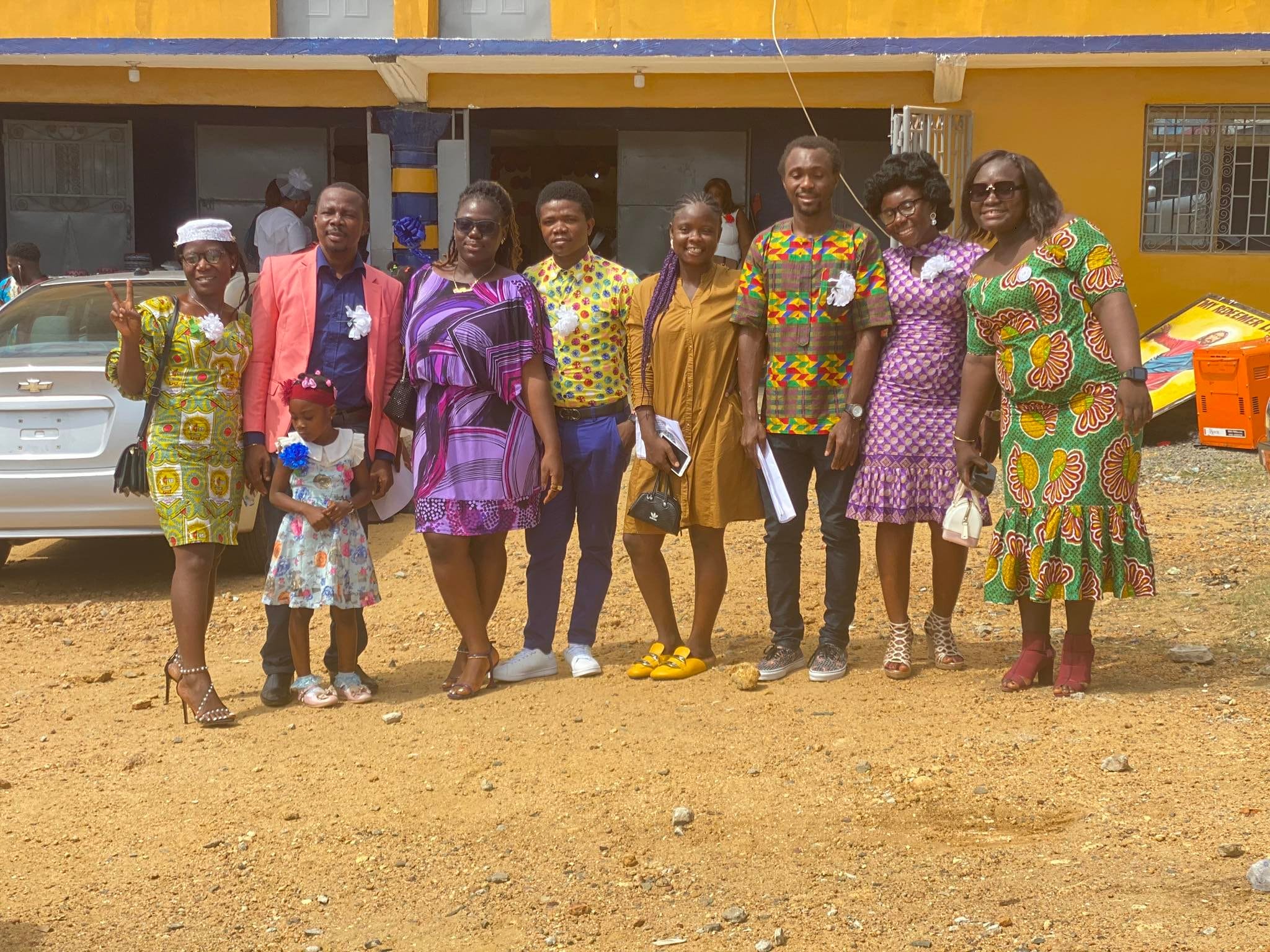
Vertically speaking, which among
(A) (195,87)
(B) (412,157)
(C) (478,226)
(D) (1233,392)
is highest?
(A) (195,87)

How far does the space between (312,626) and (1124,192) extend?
26.7 feet

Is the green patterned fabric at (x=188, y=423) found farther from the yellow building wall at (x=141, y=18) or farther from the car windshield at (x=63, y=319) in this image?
the yellow building wall at (x=141, y=18)

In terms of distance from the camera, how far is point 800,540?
5.25 meters

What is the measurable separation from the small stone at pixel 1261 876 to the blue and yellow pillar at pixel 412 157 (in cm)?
951

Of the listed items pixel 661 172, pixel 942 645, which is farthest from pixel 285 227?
A: pixel 942 645

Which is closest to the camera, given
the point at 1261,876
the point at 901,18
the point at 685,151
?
the point at 1261,876

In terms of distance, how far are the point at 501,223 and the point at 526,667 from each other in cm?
162

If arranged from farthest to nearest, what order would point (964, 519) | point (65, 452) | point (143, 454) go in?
point (65, 452)
point (143, 454)
point (964, 519)

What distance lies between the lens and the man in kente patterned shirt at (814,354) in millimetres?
5031

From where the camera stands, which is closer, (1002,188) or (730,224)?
(1002,188)

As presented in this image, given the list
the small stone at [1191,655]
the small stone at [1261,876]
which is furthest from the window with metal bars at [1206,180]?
the small stone at [1261,876]

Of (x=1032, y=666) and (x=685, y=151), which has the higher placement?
(x=685, y=151)

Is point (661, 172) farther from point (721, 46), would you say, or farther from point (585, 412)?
point (585, 412)

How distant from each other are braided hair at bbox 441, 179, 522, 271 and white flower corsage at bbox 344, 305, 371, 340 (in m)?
0.35
